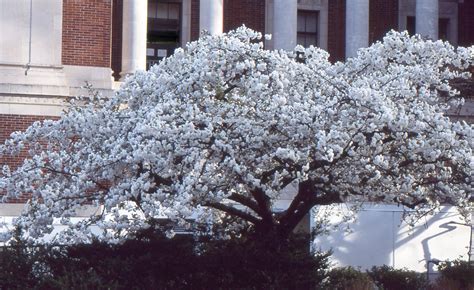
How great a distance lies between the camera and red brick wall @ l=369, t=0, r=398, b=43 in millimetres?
34625

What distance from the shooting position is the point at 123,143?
1578cm

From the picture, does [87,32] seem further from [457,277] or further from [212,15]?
[457,277]

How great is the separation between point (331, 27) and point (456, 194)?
18.9 meters

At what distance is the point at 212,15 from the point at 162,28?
3.54 m

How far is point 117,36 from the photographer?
1252 inches

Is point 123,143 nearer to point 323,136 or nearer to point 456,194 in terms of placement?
point 323,136

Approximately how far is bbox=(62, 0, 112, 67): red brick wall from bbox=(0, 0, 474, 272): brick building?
3cm

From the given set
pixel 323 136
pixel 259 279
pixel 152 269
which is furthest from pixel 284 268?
pixel 323 136

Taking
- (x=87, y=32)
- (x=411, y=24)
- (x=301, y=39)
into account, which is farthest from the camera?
(x=411, y=24)

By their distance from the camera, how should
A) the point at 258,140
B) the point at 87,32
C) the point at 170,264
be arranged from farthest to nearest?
1. the point at 87,32
2. the point at 170,264
3. the point at 258,140

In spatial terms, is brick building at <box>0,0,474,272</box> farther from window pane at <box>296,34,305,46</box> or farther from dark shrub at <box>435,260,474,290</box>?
dark shrub at <box>435,260,474,290</box>

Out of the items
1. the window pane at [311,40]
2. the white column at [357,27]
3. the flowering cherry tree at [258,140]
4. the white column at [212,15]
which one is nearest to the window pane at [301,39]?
the window pane at [311,40]

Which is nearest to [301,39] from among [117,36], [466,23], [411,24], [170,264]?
[411,24]

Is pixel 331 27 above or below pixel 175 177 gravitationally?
above
